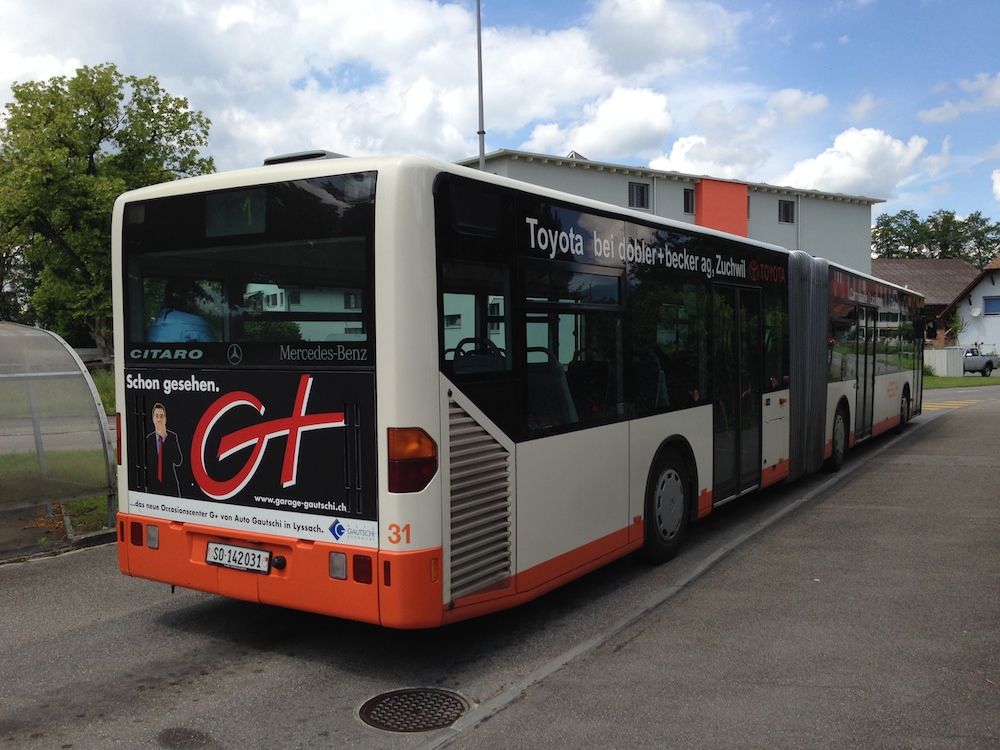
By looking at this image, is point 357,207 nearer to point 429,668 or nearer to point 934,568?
point 429,668

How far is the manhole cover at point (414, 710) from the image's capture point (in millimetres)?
4383

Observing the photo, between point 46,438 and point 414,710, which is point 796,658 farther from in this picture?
point 46,438

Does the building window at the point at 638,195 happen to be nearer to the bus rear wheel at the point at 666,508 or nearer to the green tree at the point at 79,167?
the green tree at the point at 79,167

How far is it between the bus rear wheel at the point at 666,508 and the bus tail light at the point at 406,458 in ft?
9.48

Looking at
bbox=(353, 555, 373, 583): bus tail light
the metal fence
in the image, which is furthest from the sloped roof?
bbox=(353, 555, 373, 583): bus tail light

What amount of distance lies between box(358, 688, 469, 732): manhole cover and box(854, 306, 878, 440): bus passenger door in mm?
10617

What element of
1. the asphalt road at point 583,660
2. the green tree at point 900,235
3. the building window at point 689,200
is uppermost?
the green tree at point 900,235

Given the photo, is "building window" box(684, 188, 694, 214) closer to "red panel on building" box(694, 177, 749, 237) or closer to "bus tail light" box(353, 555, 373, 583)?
"red panel on building" box(694, 177, 749, 237)

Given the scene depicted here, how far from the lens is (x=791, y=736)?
13.6 ft

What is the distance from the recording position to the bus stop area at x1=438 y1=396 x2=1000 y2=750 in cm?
422

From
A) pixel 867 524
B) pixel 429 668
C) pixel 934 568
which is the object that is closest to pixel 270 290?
pixel 429 668

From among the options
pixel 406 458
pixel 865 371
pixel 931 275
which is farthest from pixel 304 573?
pixel 931 275

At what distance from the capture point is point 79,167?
129 ft

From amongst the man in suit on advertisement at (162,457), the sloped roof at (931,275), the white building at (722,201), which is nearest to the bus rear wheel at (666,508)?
the man in suit on advertisement at (162,457)
